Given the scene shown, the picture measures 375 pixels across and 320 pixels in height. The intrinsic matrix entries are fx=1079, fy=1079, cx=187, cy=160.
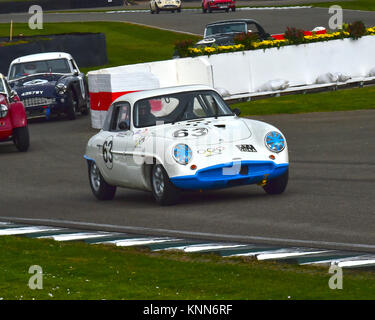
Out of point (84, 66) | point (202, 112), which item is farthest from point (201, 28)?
point (202, 112)

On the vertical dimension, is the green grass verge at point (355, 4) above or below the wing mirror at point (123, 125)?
below

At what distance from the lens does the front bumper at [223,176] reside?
12.1 m

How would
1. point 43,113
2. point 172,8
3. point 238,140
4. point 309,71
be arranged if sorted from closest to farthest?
point 238,140, point 43,113, point 309,71, point 172,8

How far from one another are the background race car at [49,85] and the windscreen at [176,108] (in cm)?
1264

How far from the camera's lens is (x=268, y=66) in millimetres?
27500

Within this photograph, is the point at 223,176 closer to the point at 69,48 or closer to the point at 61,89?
the point at 61,89

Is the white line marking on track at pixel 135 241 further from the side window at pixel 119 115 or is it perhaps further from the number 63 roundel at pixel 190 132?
the side window at pixel 119 115

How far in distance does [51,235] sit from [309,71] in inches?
701

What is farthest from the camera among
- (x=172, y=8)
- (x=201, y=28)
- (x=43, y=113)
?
(x=172, y=8)

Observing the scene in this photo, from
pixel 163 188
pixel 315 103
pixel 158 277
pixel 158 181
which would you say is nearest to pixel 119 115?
pixel 158 181

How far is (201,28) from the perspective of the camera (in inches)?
2188

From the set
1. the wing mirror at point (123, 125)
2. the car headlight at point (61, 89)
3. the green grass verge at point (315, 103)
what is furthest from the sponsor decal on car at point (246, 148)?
the car headlight at point (61, 89)

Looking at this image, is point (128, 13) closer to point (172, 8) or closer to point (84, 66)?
point (172, 8)

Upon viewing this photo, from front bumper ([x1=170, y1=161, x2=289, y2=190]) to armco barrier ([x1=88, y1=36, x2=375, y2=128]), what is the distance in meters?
12.8
